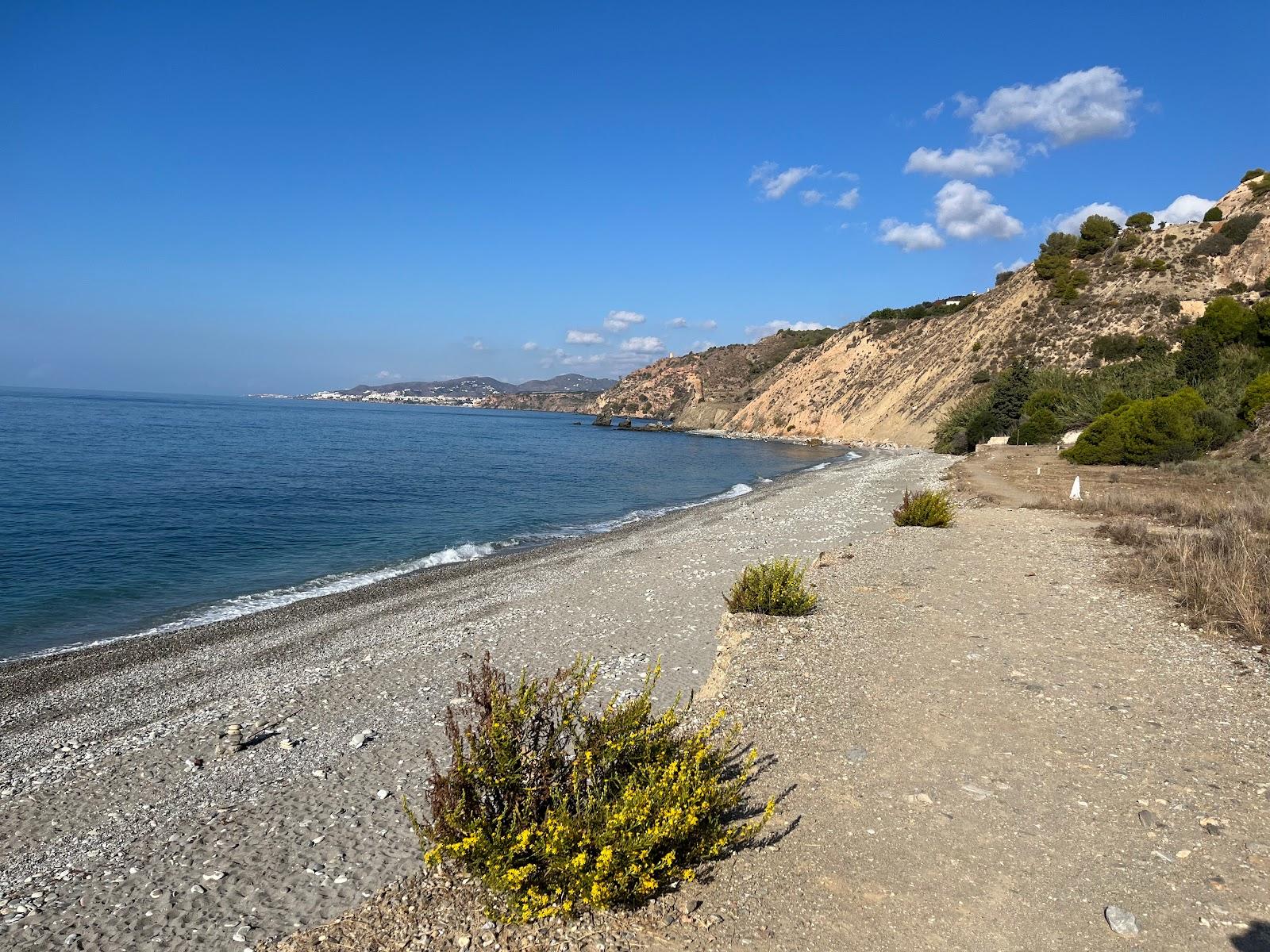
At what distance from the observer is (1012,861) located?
4.16 metres

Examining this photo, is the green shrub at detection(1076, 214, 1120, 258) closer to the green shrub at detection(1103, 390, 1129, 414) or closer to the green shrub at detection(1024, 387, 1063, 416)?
the green shrub at detection(1024, 387, 1063, 416)

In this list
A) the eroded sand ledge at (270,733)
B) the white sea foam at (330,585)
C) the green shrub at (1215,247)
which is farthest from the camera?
the green shrub at (1215,247)

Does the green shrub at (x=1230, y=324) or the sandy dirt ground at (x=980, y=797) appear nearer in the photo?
the sandy dirt ground at (x=980, y=797)

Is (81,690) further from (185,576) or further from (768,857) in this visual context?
(768,857)

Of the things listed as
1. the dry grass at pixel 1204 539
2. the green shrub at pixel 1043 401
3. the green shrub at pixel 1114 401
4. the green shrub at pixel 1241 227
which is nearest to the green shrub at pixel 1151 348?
the green shrub at pixel 1043 401

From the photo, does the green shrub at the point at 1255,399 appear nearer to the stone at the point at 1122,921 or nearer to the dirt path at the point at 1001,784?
the dirt path at the point at 1001,784

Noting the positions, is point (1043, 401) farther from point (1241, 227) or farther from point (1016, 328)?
point (1241, 227)

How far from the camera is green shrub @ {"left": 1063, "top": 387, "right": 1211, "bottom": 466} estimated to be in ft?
87.9

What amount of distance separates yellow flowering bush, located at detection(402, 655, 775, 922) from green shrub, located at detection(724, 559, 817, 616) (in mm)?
4531

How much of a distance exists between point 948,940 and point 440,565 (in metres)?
16.9

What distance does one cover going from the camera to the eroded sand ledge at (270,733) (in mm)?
5184

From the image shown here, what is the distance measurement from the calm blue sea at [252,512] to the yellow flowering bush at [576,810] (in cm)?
1212

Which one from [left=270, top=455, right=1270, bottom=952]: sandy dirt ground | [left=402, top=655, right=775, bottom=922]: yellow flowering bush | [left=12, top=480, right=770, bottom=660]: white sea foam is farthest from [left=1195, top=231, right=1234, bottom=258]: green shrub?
[left=402, top=655, right=775, bottom=922]: yellow flowering bush

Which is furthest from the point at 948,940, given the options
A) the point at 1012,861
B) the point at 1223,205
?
the point at 1223,205
